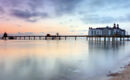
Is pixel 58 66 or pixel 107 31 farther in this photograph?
pixel 107 31

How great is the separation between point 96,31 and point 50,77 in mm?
103875

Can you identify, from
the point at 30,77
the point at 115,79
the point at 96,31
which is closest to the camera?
the point at 115,79

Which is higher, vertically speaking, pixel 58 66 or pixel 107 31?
pixel 107 31

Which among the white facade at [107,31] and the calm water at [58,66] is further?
the white facade at [107,31]

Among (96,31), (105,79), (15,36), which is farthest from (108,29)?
(105,79)

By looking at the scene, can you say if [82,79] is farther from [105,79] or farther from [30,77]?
[30,77]

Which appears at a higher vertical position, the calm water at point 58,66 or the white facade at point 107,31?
the white facade at point 107,31

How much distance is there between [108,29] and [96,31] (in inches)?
400

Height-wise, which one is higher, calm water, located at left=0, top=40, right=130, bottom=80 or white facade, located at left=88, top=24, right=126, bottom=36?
white facade, located at left=88, top=24, right=126, bottom=36

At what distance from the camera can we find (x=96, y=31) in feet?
348

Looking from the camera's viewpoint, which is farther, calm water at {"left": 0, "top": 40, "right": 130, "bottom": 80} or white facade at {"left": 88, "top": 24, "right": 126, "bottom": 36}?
white facade at {"left": 88, "top": 24, "right": 126, "bottom": 36}

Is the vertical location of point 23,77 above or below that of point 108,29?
below

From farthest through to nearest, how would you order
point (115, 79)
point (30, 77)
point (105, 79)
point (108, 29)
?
1. point (108, 29)
2. point (30, 77)
3. point (105, 79)
4. point (115, 79)

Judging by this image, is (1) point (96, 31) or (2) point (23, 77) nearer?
(2) point (23, 77)
